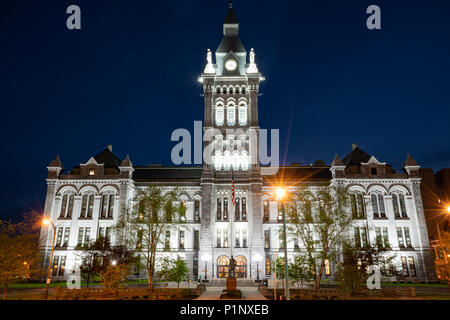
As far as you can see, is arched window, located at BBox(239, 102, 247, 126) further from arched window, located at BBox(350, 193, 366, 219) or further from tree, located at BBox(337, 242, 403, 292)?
tree, located at BBox(337, 242, 403, 292)

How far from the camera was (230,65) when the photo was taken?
6159 cm

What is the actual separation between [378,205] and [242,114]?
27.9 metres

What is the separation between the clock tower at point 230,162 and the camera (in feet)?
162

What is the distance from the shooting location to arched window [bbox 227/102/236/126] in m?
58.6

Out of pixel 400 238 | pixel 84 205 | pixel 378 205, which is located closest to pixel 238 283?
pixel 378 205

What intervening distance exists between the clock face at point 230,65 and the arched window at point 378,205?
33981 mm

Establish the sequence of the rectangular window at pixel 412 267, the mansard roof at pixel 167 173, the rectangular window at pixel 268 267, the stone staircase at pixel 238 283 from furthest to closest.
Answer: the mansard roof at pixel 167 173 → the rectangular window at pixel 268 267 → the rectangular window at pixel 412 267 → the stone staircase at pixel 238 283

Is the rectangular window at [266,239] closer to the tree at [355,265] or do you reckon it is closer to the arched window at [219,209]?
the arched window at [219,209]

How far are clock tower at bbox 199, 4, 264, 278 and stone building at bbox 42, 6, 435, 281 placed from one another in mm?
162

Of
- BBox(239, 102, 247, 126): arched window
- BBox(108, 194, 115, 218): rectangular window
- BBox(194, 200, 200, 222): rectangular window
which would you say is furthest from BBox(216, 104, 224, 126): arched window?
BBox(108, 194, 115, 218): rectangular window

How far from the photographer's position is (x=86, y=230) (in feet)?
167

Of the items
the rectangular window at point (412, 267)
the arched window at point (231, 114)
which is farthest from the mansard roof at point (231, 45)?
the rectangular window at point (412, 267)

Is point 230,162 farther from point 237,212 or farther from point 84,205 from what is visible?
point 84,205
